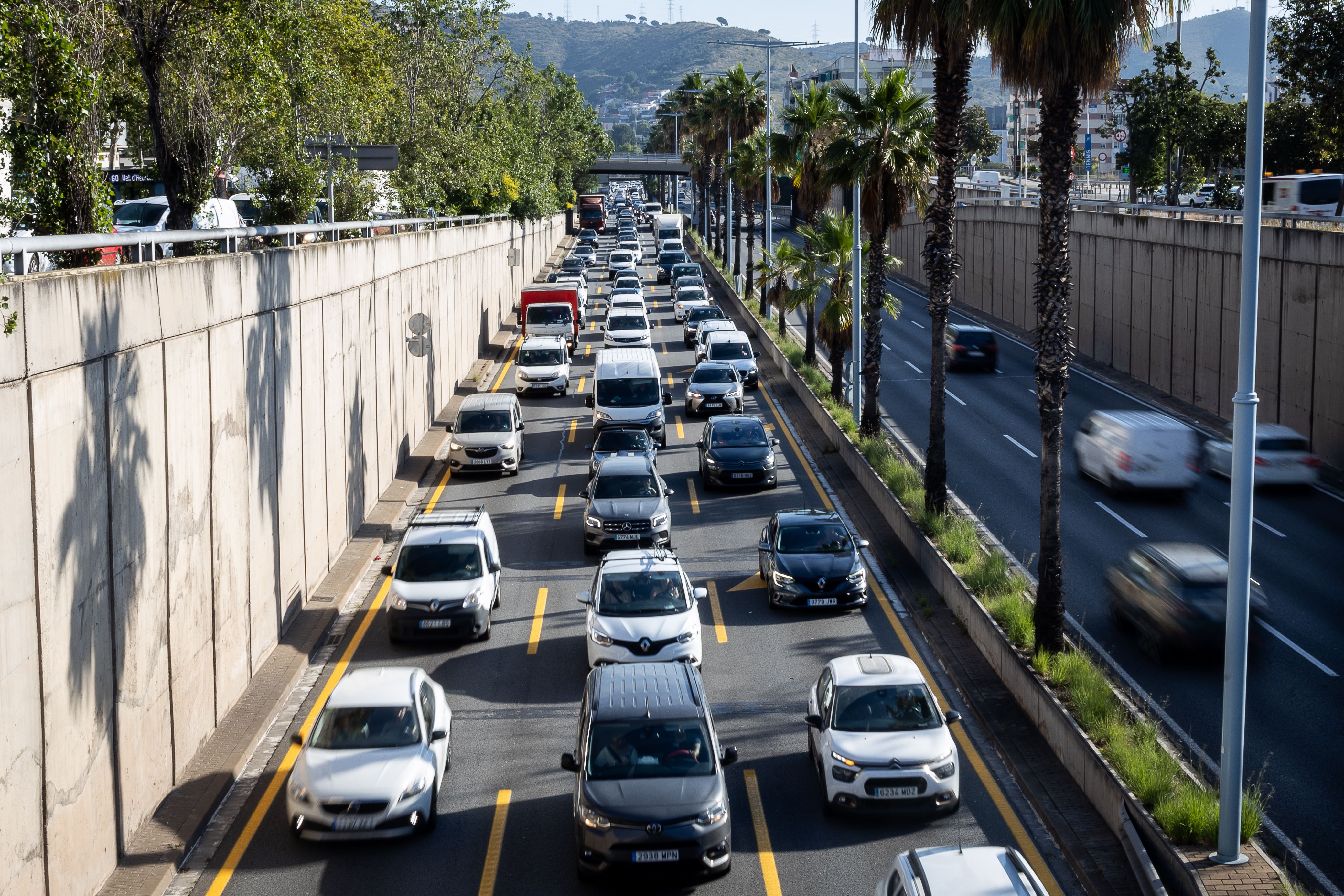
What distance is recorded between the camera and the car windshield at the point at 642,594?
18.2 meters

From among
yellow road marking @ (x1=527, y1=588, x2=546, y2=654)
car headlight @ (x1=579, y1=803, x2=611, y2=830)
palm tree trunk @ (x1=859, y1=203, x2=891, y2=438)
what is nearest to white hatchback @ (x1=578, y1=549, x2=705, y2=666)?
yellow road marking @ (x1=527, y1=588, x2=546, y2=654)

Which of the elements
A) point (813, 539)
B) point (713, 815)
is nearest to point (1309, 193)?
point (813, 539)

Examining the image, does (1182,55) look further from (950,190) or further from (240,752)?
(240,752)

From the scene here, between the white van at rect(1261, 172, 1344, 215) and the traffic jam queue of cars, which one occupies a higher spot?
the white van at rect(1261, 172, 1344, 215)

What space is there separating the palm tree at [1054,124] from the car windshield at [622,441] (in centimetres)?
1273

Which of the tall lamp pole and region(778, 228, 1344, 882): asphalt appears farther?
region(778, 228, 1344, 882): asphalt

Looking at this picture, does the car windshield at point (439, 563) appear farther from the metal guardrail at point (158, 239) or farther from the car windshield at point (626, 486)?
the metal guardrail at point (158, 239)

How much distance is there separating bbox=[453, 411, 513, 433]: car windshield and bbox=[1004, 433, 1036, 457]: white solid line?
43.8ft

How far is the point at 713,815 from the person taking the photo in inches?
477

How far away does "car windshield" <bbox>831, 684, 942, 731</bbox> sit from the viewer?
1391 cm

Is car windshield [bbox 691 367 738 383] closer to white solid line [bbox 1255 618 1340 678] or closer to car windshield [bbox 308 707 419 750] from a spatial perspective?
white solid line [bbox 1255 618 1340 678]

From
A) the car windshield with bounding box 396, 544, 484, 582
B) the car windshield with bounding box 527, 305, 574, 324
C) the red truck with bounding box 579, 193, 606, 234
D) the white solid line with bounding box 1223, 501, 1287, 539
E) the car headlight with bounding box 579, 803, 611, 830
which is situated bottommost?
the white solid line with bounding box 1223, 501, 1287, 539

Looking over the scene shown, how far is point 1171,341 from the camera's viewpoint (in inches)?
1606

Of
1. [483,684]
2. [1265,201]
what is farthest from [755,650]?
[1265,201]
